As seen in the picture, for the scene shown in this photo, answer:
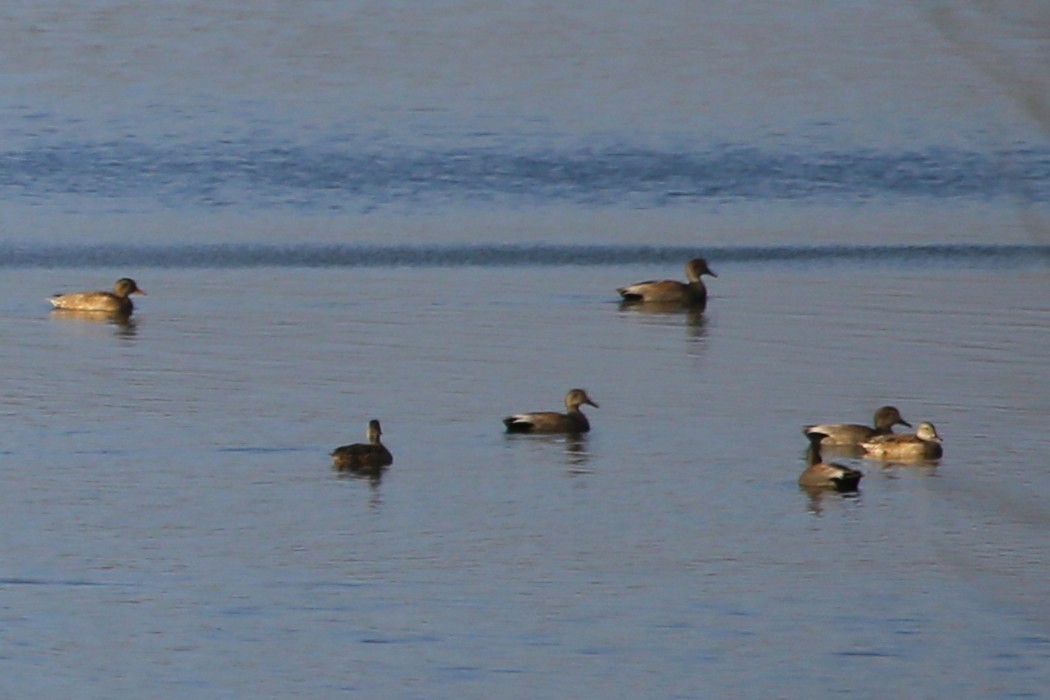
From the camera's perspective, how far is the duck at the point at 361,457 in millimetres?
10344

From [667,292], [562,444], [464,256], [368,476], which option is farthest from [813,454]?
[464,256]

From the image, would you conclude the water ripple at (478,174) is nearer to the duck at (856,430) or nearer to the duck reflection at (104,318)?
the duck reflection at (104,318)

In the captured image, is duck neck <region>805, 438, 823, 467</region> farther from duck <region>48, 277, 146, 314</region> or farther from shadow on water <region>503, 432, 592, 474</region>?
duck <region>48, 277, 146, 314</region>

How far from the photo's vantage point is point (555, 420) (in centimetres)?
1139

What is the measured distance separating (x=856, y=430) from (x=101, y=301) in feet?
21.0

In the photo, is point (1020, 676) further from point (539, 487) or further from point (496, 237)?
point (496, 237)

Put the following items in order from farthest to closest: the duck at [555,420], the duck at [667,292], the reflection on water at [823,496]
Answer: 1. the duck at [667,292]
2. the duck at [555,420]
3. the reflection on water at [823,496]

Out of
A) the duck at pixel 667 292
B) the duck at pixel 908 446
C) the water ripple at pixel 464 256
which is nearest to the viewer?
the duck at pixel 908 446

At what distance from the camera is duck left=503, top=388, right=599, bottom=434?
11.4m

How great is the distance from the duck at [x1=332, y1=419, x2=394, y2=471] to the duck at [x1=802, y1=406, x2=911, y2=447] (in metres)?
2.12

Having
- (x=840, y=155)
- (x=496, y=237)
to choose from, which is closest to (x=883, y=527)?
(x=496, y=237)

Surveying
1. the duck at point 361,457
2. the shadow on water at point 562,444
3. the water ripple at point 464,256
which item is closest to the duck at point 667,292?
the water ripple at point 464,256

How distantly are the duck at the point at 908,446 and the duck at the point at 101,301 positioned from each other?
6.38m

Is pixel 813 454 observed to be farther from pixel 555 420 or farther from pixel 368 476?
pixel 368 476
